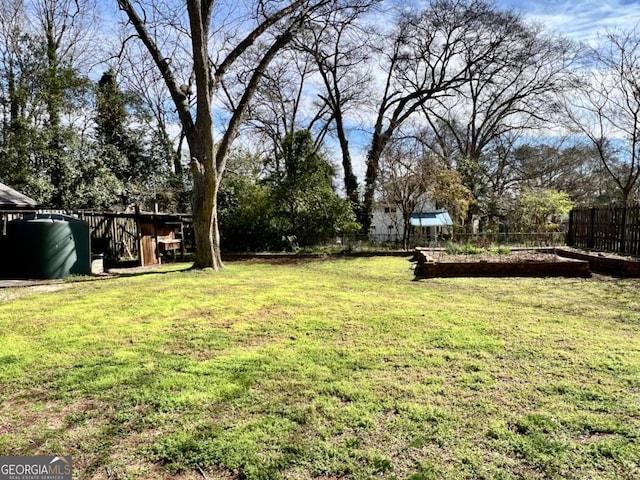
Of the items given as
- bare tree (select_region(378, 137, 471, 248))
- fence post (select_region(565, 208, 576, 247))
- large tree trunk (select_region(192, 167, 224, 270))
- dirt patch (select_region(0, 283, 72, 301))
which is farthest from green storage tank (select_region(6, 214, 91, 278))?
fence post (select_region(565, 208, 576, 247))

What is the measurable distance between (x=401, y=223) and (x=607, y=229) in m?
10.4

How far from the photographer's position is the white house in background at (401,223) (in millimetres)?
16500

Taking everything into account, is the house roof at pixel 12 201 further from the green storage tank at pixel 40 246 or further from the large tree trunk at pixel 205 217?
the large tree trunk at pixel 205 217

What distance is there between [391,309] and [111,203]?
45.7 ft

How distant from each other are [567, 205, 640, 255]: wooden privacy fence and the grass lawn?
5773 mm

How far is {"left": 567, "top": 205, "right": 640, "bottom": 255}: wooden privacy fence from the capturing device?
400 inches

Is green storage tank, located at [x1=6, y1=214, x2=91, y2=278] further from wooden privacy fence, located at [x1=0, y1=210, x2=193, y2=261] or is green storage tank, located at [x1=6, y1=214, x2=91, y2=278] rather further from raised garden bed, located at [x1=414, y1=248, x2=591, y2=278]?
raised garden bed, located at [x1=414, y1=248, x2=591, y2=278]

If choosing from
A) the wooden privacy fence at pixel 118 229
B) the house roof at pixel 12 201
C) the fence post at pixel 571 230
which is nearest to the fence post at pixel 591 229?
the fence post at pixel 571 230

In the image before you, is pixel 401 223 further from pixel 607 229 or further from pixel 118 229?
pixel 118 229

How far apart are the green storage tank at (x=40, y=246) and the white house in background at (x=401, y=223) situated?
34.7 feet

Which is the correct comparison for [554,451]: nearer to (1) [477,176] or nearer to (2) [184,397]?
(2) [184,397]

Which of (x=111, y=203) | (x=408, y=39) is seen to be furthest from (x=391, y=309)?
(x=408, y=39)

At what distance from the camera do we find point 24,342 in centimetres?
414

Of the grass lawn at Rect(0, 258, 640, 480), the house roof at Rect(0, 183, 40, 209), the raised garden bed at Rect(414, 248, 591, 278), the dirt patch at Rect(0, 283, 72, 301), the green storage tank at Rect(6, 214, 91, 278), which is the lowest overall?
the grass lawn at Rect(0, 258, 640, 480)
